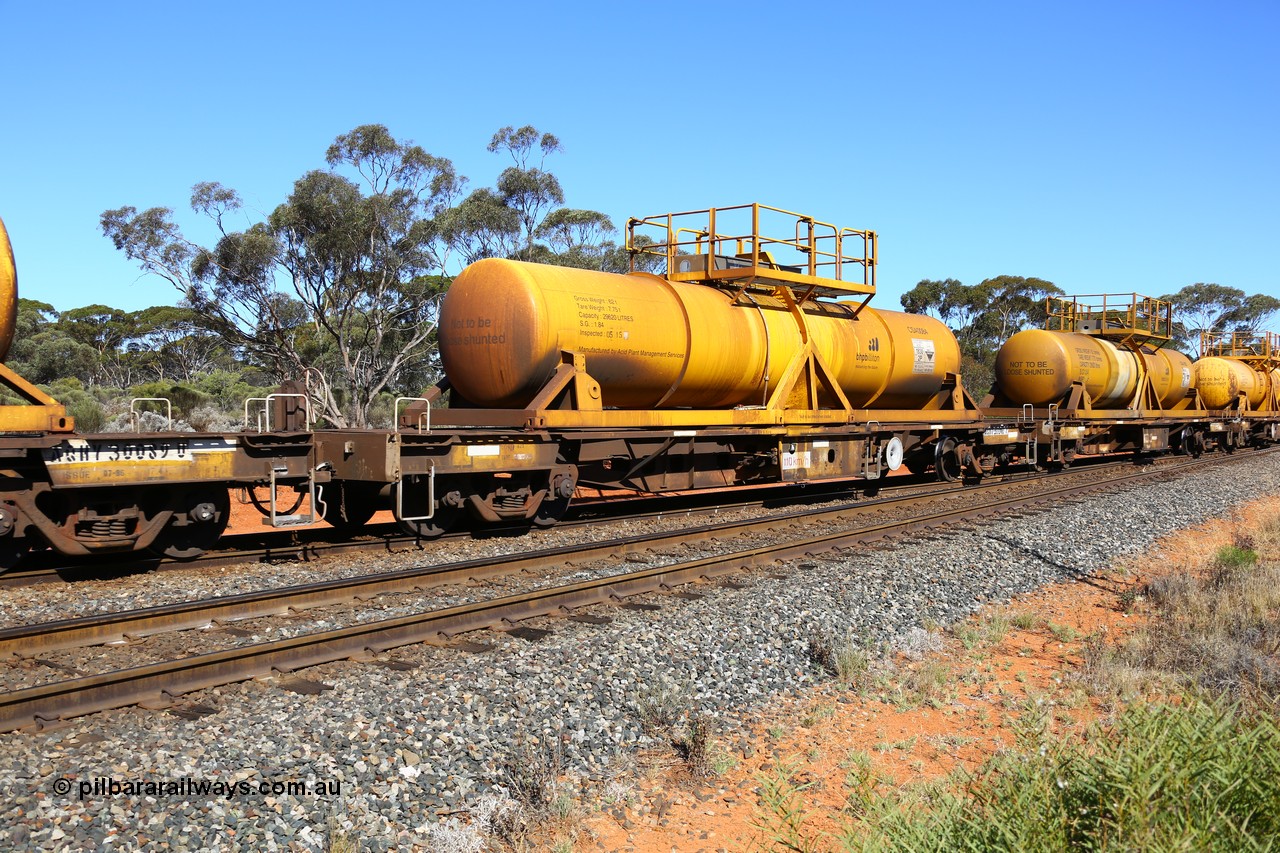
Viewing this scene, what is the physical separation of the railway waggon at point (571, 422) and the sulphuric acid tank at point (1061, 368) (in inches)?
96.6

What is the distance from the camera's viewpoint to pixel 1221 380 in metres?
31.0

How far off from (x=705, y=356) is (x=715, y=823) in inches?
356

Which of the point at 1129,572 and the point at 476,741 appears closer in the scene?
the point at 476,741

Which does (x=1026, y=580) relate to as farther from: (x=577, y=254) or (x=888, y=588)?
(x=577, y=254)

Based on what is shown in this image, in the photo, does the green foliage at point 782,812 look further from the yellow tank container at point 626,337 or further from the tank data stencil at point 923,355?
the tank data stencil at point 923,355

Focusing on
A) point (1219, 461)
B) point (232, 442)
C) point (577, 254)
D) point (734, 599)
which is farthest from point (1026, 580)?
point (577, 254)

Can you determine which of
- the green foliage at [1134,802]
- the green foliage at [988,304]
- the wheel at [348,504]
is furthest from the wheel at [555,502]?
the green foliage at [988,304]

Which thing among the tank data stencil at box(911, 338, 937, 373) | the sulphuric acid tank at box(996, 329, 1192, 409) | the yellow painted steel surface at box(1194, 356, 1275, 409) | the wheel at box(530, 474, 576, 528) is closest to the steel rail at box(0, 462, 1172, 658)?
the wheel at box(530, 474, 576, 528)

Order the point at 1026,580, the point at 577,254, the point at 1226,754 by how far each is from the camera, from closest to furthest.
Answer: the point at 1226,754 < the point at 1026,580 < the point at 577,254

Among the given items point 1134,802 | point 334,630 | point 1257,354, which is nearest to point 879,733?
point 1134,802

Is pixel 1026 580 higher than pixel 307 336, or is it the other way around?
pixel 307 336

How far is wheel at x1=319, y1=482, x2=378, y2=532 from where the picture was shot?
11.0m

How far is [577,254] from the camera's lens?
129 ft

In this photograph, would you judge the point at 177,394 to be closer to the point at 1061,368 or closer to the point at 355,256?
the point at 355,256
